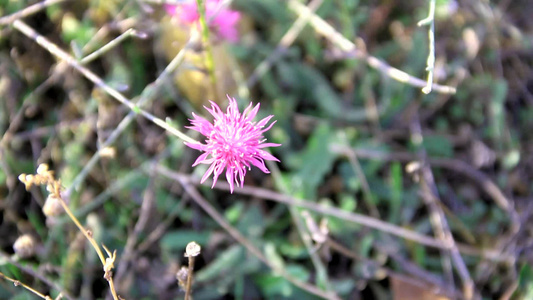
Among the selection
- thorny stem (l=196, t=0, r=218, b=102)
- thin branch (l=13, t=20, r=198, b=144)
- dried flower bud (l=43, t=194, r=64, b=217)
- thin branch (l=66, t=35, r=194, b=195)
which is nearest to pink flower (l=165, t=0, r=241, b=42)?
thorny stem (l=196, t=0, r=218, b=102)

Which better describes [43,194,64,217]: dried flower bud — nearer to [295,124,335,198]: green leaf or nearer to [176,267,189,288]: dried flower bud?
[176,267,189,288]: dried flower bud

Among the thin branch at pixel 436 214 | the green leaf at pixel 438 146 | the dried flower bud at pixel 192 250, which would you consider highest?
the green leaf at pixel 438 146

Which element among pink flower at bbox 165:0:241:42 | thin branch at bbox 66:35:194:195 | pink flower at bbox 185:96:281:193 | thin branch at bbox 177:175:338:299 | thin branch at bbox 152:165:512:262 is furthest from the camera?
pink flower at bbox 165:0:241:42

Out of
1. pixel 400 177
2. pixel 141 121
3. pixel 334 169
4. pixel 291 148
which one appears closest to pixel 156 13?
pixel 141 121

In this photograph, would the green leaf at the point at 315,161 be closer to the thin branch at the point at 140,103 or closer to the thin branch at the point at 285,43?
the thin branch at the point at 285,43

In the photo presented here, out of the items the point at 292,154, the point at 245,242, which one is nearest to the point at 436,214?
the point at 292,154

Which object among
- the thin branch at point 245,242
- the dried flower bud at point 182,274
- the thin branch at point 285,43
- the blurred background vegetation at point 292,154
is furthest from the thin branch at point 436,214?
the dried flower bud at point 182,274

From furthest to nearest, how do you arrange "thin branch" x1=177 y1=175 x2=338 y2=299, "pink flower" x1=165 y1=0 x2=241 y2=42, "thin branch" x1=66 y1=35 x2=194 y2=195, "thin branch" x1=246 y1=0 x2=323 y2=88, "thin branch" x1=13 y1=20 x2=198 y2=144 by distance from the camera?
"thin branch" x1=246 y1=0 x2=323 y2=88
"pink flower" x1=165 y1=0 x2=241 y2=42
"thin branch" x1=177 y1=175 x2=338 y2=299
"thin branch" x1=66 y1=35 x2=194 y2=195
"thin branch" x1=13 y1=20 x2=198 y2=144
